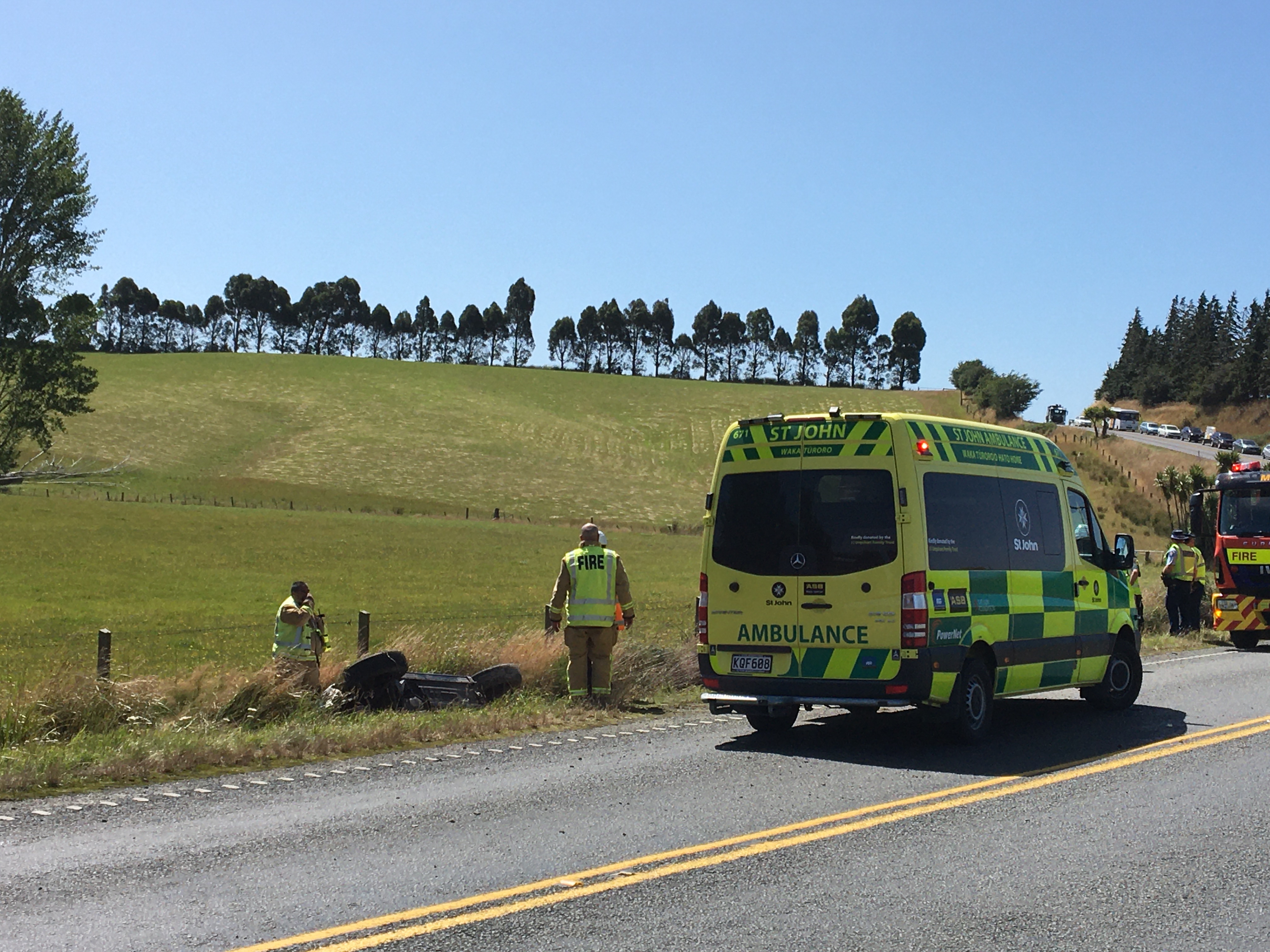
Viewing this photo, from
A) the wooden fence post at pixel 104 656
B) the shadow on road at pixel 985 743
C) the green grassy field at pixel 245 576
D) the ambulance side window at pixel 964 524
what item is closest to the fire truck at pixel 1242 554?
the green grassy field at pixel 245 576

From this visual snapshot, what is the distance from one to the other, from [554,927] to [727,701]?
524 cm

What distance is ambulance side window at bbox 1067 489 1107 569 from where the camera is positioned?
12.1 metres

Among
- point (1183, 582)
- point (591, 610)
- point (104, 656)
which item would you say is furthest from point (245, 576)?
point (591, 610)

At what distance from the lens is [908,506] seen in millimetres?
9672

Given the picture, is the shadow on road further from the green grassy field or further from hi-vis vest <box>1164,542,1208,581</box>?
hi-vis vest <box>1164,542,1208,581</box>

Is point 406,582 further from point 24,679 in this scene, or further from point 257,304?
point 257,304

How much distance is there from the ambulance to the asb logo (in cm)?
1

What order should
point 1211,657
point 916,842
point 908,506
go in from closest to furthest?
1. point 916,842
2. point 908,506
3. point 1211,657

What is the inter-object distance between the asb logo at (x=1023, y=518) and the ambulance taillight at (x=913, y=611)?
1897 millimetres

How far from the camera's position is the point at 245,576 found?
3603cm

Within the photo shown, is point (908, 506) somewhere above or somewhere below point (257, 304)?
below

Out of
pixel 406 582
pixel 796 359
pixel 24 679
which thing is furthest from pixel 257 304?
pixel 24 679

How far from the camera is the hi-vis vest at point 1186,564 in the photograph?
67.4ft

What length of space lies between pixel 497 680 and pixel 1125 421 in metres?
106
